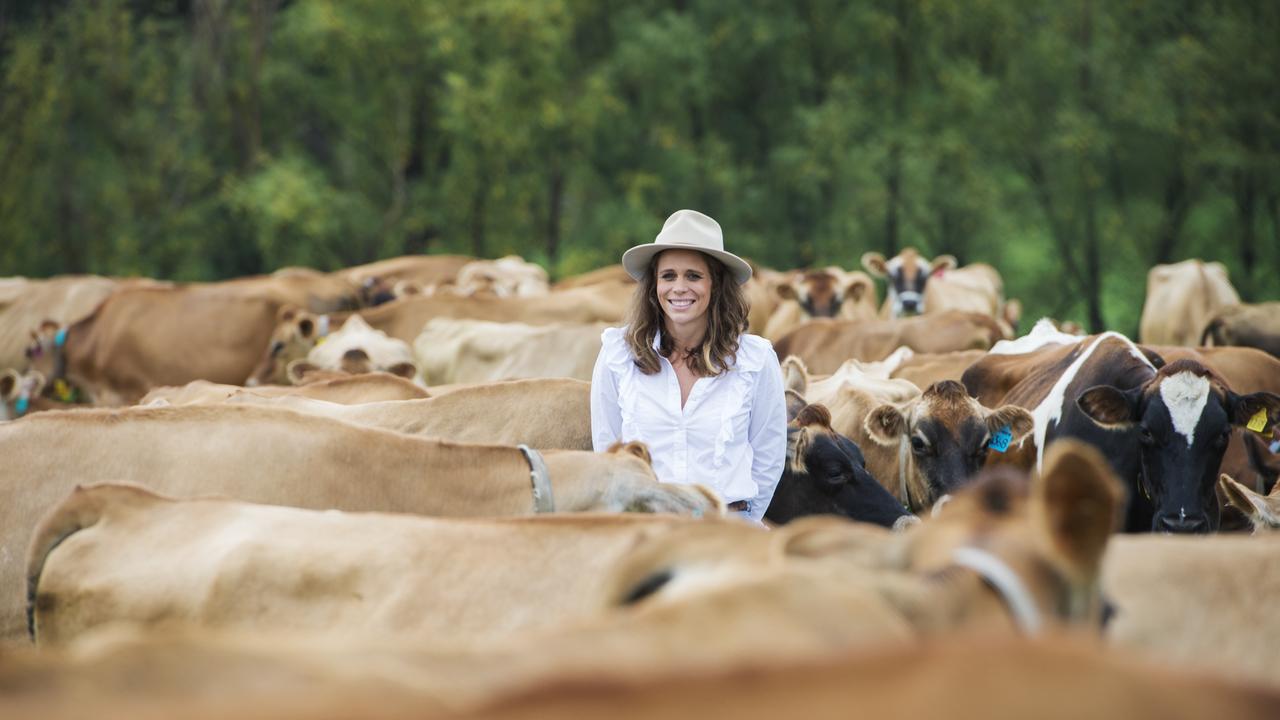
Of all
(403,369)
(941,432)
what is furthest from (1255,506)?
(403,369)

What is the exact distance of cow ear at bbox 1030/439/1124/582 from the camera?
246 cm

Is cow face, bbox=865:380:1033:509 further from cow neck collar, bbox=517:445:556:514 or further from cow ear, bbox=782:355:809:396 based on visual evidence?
cow neck collar, bbox=517:445:556:514

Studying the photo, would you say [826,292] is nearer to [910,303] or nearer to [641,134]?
[910,303]

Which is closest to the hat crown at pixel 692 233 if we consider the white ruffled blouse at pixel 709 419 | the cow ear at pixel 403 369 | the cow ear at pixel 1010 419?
the white ruffled blouse at pixel 709 419

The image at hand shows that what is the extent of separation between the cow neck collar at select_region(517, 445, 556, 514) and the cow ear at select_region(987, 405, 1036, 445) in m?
3.05

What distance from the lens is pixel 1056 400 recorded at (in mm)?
7320

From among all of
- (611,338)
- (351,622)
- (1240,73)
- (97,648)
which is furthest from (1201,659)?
(1240,73)

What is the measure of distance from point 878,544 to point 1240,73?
2256cm

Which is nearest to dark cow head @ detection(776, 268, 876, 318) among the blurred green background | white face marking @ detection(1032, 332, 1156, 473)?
the blurred green background

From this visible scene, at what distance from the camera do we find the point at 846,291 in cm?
1736

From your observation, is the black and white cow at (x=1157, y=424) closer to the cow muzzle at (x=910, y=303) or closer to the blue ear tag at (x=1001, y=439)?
the blue ear tag at (x=1001, y=439)

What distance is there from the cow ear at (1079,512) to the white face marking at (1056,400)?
190 inches

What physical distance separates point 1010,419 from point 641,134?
21.9m

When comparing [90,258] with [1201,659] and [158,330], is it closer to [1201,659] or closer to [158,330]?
[158,330]
